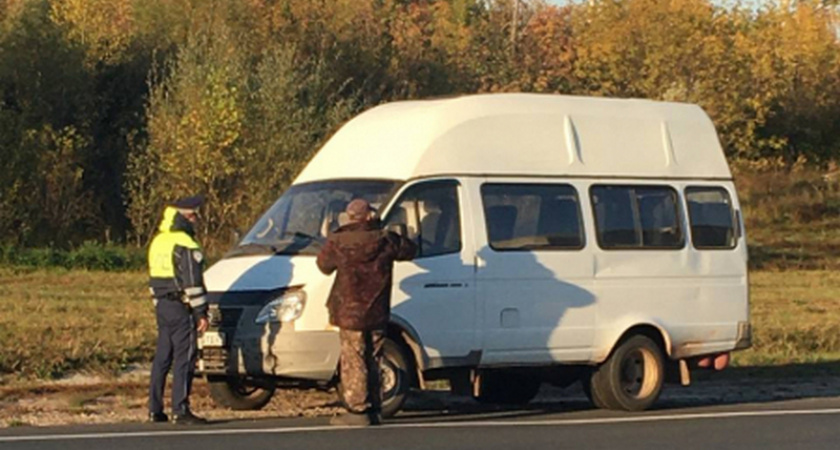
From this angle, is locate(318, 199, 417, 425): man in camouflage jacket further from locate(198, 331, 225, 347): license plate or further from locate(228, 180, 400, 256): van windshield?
locate(198, 331, 225, 347): license plate

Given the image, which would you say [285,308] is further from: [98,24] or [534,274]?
[98,24]

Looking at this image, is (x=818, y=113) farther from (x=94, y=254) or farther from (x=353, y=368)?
(x=353, y=368)

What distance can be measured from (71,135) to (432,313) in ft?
104

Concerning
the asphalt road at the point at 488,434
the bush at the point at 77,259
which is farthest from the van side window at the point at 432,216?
the bush at the point at 77,259

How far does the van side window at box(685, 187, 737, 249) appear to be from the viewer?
49.1 ft

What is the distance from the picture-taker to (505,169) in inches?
544

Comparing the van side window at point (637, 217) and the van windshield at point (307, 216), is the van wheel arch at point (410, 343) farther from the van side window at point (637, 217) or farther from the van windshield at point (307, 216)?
the van side window at point (637, 217)

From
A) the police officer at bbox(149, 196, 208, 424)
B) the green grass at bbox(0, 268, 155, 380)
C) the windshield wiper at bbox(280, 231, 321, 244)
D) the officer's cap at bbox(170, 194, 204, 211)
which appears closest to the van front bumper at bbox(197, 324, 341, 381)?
the police officer at bbox(149, 196, 208, 424)

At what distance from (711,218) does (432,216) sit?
3.14 meters

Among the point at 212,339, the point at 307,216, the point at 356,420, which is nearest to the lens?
the point at 356,420

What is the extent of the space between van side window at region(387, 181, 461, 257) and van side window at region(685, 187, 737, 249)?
2.62 m

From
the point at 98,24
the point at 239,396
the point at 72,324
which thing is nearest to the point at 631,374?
the point at 239,396

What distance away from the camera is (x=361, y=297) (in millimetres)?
12305

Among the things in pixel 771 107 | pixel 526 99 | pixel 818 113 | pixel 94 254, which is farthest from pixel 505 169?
pixel 818 113
